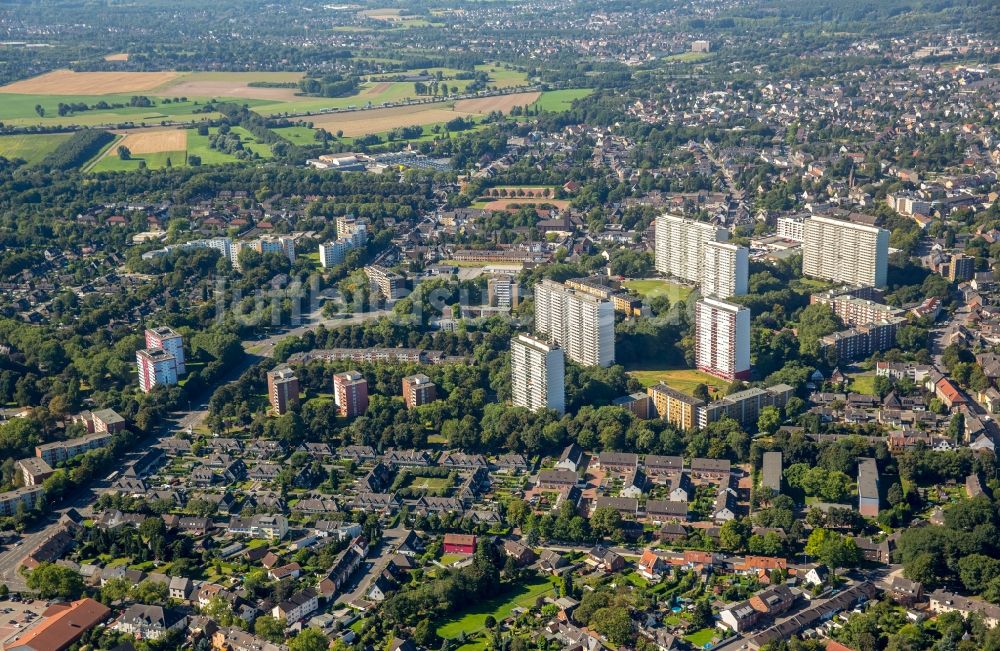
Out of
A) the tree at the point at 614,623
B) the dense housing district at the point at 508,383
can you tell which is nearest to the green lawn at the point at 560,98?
the dense housing district at the point at 508,383

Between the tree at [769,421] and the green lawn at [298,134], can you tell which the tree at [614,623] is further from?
the green lawn at [298,134]

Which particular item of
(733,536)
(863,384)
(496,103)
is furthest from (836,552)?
(496,103)

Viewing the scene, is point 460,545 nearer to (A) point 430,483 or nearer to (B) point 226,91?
(A) point 430,483

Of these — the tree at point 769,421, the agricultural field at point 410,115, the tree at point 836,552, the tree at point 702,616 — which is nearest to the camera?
the tree at point 702,616

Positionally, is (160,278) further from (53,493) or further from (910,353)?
(910,353)

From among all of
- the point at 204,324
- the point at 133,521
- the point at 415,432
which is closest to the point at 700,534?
the point at 415,432

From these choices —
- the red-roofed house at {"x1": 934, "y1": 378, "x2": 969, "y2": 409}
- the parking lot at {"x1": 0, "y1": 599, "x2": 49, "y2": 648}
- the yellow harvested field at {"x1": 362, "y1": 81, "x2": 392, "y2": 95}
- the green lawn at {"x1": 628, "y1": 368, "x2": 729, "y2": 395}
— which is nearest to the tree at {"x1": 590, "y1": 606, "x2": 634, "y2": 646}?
the parking lot at {"x1": 0, "y1": 599, "x2": 49, "y2": 648}

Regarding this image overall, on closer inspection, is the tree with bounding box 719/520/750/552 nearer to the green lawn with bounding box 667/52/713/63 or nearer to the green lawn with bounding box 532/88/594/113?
the green lawn with bounding box 532/88/594/113

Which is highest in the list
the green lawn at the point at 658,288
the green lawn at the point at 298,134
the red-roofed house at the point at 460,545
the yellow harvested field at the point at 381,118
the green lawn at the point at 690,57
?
the green lawn at the point at 690,57
